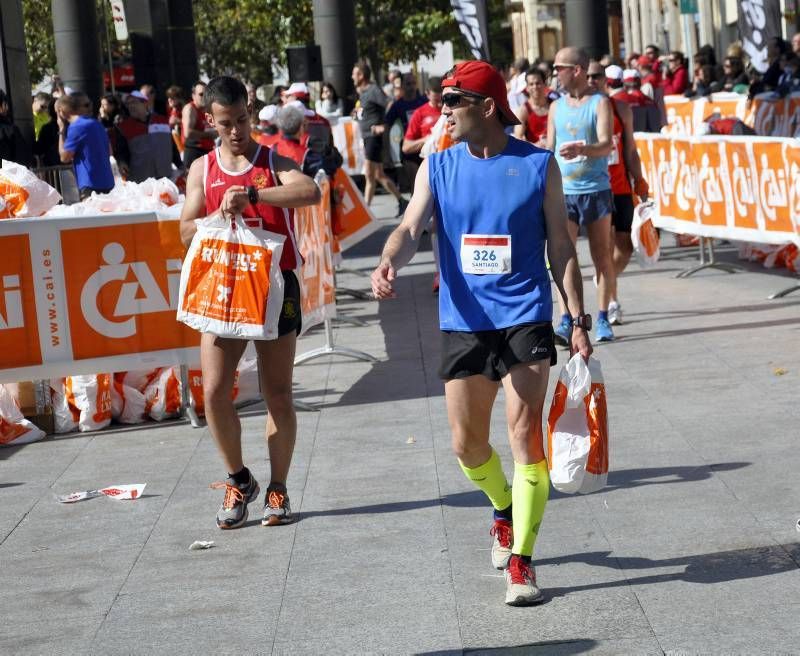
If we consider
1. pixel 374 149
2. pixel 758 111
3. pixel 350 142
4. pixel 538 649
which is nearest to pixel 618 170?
pixel 758 111

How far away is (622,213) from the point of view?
1176 centimetres

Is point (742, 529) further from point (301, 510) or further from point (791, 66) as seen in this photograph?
point (791, 66)

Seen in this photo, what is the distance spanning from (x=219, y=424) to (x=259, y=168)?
115cm

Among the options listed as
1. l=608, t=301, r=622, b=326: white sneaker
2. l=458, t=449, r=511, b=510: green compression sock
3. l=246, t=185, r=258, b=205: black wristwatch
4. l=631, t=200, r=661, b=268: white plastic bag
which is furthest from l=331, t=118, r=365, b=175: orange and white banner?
l=458, t=449, r=511, b=510: green compression sock

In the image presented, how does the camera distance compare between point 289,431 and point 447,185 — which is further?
point 289,431

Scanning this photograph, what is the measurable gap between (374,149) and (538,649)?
18.0m

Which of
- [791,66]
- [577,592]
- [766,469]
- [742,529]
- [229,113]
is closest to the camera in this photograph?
[577,592]

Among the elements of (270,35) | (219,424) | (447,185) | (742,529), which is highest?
(270,35)

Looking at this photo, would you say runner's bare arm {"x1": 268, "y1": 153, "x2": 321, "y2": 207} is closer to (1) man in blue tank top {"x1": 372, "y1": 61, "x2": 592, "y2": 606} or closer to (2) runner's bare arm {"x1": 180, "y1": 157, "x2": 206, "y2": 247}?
(2) runner's bare arm {"x1": 180, "y1": 157, "x2": 206, "y2": 247}

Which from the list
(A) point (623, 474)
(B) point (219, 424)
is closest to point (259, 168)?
(B) point (219, 424)

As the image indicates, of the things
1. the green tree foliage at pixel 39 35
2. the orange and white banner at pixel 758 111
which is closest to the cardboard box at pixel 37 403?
the orange and white banner at pixel 758 111

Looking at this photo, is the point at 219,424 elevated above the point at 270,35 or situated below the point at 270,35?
below

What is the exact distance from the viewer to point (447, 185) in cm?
559

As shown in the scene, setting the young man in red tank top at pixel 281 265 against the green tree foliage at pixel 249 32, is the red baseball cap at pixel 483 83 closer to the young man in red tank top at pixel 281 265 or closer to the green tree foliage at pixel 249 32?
the young man in red tank top at pixel 281 265
